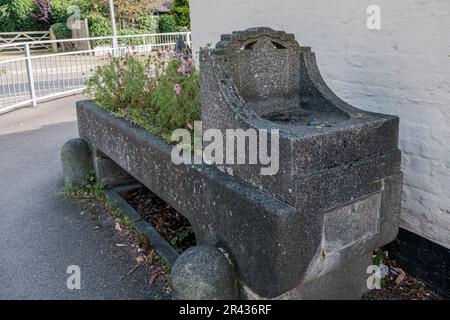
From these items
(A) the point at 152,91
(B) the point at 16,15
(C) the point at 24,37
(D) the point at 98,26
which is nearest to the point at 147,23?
(D) the point at 98,26

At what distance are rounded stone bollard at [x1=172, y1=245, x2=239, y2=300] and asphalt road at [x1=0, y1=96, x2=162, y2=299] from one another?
680 mm

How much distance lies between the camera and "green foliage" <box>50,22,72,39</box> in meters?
26.4

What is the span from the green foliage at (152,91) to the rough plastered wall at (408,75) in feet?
3.97

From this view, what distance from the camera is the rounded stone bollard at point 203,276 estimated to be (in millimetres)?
2721

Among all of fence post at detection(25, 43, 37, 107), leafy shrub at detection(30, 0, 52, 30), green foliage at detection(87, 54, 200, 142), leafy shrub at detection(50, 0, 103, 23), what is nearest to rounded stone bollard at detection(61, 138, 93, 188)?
green foliage at detection(87, 54, 200, 142)

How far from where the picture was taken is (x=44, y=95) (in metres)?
11.1

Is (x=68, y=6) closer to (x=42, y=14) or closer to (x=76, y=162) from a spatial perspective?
(x=42, y=14)

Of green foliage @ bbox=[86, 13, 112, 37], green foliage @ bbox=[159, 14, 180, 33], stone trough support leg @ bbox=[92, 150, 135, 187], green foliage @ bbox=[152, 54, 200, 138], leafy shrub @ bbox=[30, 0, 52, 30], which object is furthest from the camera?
green foliage @ bbox=[159, 14, 180, 33]

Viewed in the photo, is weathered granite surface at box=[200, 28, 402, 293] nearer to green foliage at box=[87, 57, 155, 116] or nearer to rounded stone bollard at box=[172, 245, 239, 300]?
rounded stone bollard at box=[172, 245, 239, 300]

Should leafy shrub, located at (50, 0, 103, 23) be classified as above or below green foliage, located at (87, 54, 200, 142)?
above
